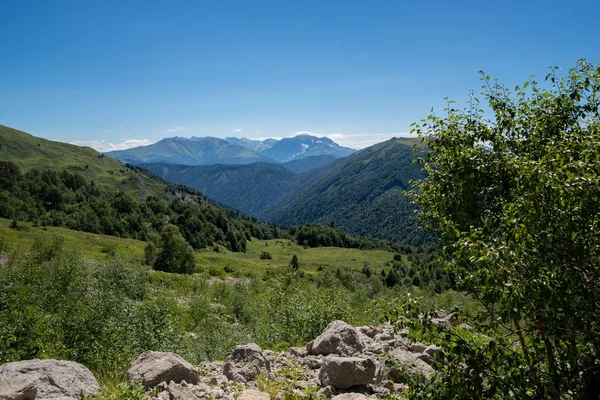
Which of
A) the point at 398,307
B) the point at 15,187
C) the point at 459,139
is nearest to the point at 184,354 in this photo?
the point at 398,307

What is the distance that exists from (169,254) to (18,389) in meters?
68.7

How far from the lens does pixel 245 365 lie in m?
11.3

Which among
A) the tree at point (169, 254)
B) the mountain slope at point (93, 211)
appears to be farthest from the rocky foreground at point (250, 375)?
the mountain slope at point (93, 211)

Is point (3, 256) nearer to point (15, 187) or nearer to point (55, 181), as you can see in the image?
point (15, 187)

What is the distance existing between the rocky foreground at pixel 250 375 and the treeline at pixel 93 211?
4612 inches

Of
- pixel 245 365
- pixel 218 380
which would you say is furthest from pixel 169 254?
pixel 218 380

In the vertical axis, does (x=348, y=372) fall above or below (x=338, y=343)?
above

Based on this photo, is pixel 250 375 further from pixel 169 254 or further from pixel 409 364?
pixel 169 254

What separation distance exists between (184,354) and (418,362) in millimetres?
10287

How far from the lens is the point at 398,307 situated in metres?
6.33

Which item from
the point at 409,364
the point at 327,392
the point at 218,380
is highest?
the point at 409,364

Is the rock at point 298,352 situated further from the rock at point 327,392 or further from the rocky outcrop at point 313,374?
the rock at point 327,392

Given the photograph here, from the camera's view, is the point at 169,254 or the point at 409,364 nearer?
the point at 409,364

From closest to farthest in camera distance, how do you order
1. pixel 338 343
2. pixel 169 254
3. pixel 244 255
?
1. pixel 338 343
2. pixel 169 254
3. pixel 244 255
